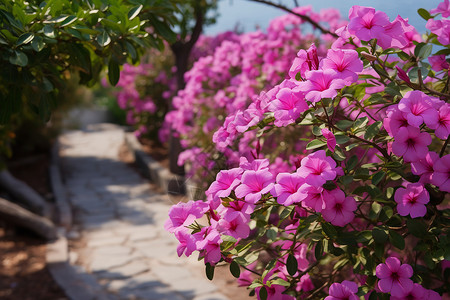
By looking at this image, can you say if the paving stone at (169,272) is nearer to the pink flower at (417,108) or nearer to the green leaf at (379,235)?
the green leaf at (379,235)

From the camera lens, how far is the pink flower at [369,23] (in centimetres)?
165

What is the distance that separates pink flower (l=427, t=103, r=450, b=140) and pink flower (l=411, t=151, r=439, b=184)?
0.07m

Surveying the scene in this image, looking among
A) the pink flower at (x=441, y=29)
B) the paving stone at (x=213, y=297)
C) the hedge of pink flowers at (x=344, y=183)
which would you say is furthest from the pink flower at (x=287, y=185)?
the paving stone at (x=213, y=297)

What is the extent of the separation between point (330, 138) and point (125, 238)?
444 cm

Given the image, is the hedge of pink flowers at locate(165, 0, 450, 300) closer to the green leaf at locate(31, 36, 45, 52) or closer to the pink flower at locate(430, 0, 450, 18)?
the pink flower at locate(430, 0, 450, 18)

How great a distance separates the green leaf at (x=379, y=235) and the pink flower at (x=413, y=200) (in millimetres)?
81

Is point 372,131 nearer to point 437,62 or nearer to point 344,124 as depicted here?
point 344,124

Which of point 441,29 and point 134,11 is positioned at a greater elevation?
point 134,11

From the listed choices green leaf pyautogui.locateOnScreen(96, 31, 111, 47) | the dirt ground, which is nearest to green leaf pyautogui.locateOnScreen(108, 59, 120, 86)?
green leaf pyautogui.locateOnScreen(96, 31, 111, 47)

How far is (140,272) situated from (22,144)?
17.1 ft

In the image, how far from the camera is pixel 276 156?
3.94 m

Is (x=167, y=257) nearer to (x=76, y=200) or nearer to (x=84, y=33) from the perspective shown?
(x=76, y=200)

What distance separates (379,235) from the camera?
60.8 inches

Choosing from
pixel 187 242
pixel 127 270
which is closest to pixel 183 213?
pixel 187 242
